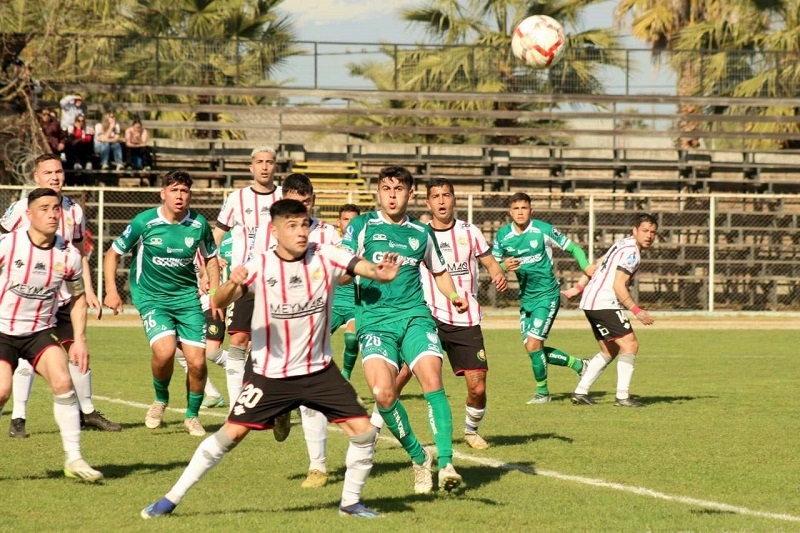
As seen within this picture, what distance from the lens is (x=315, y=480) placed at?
8.13m

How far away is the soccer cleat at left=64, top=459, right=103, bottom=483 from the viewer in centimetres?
806

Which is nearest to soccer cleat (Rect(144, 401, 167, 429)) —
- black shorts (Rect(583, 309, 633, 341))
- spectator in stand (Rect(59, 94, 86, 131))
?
black shorts (Rect(583, 309, 633, 341))

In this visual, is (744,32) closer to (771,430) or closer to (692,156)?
(692,156)

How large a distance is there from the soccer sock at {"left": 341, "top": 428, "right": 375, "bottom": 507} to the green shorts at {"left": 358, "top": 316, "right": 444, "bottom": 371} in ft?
3.50

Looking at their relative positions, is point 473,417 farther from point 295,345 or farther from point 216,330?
point 216,330

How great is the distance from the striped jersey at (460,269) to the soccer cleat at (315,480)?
6.84ft

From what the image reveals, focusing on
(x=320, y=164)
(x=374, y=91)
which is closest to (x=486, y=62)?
(x=374, y=91)

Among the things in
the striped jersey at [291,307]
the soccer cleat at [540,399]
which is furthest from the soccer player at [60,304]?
the soccer cleat at [540,399]

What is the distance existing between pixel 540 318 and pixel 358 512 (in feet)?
21.1

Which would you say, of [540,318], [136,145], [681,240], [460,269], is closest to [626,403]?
[540,318]

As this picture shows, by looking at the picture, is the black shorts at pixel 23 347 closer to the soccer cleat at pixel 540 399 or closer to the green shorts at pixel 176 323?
the green shorts at pixel 176 323

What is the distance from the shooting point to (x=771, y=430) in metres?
10.8

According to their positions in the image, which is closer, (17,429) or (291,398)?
(291,398)

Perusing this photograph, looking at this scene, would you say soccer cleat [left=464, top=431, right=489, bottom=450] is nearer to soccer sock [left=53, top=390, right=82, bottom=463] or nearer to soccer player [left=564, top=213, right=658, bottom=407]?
soccer sock [left=53, top=390, right=82, bottom=463]
